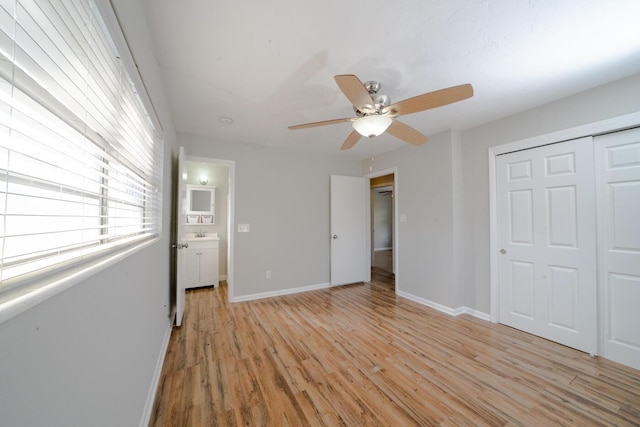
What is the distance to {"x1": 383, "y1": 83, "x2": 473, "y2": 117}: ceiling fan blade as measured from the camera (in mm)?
1444

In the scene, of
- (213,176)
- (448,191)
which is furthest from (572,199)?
(213,176)

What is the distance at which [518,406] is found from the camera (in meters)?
1.56

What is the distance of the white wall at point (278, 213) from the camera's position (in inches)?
138

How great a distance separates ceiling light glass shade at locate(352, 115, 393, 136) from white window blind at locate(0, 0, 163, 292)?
55.8 inches

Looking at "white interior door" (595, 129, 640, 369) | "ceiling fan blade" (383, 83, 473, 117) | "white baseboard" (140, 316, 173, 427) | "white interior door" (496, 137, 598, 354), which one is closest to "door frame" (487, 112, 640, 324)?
"white interior door" (496, 137, 598, 354)

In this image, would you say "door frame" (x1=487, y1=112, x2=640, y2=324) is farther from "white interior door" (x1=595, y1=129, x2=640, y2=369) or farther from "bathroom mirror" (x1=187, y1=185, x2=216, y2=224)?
"bathroom mirror" (x1=187, y1=185, x2=216, y2=224)

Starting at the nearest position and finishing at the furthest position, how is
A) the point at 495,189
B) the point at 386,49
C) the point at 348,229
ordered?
the point at 386,49 → the point at 495,189 → the point at 348,229

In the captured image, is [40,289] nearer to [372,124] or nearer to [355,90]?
[355,90]

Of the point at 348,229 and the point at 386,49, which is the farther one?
the point at 348,229

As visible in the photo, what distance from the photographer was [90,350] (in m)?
0.77

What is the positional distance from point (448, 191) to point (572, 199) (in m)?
1.12

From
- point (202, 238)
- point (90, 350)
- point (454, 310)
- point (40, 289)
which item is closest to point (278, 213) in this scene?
point (202, 238)

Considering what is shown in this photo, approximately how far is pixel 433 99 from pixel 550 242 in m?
2.12

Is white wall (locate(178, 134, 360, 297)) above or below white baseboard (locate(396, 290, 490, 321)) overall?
above
